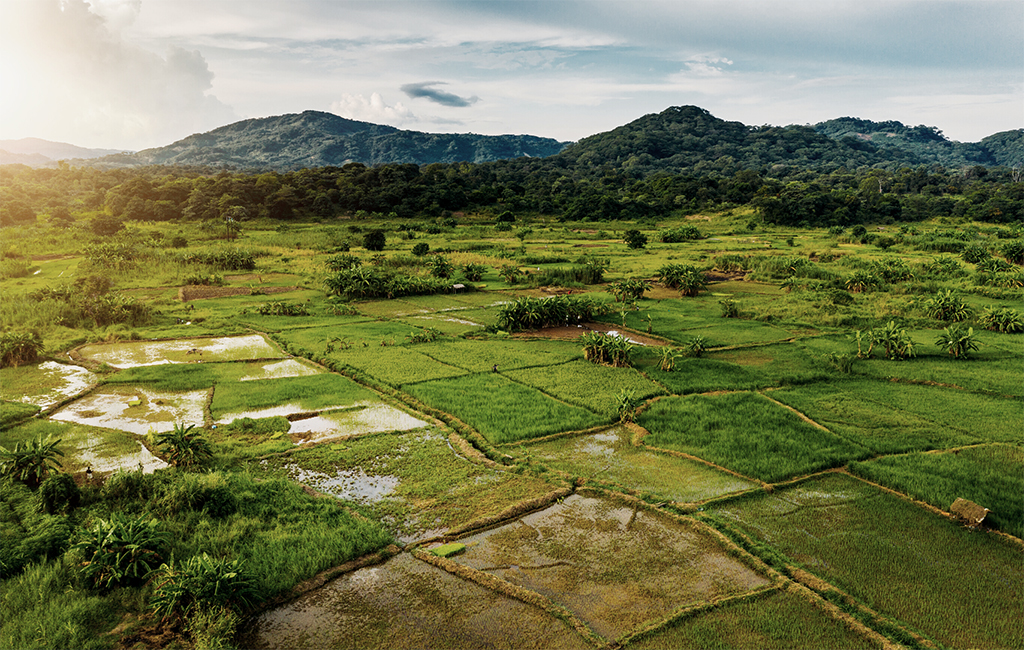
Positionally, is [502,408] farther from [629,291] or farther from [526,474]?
[629,291]

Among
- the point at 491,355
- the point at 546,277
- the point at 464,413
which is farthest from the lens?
the point at 546,277

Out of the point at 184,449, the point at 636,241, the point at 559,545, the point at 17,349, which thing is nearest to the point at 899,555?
the point at 559,545

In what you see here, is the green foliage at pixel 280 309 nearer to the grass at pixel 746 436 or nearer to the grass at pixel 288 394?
the grass at pixel 288 394

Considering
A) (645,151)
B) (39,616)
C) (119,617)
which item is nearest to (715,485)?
(119,617)

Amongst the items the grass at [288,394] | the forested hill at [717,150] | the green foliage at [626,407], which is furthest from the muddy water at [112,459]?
the forested hill at [717,150]

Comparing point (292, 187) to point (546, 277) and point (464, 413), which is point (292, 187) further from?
point (464, 413)

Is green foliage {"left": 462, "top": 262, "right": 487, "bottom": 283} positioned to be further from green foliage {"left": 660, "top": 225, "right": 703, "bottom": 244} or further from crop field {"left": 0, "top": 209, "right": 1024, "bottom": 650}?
green foliage {"left": 660, "top": 225, "right": 703, "bottom": 244}
